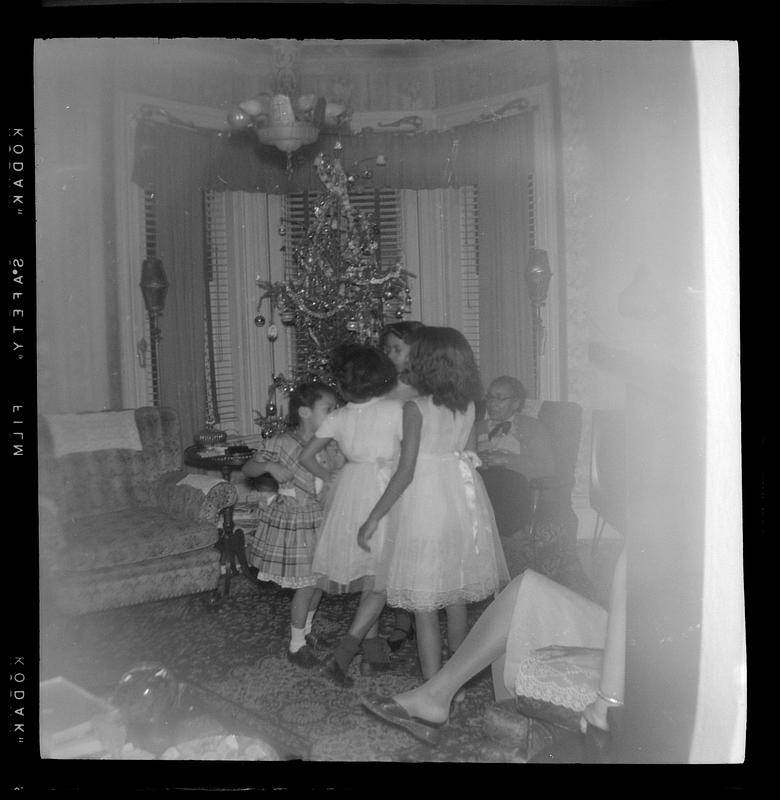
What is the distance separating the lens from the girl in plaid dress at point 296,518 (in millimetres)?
2816

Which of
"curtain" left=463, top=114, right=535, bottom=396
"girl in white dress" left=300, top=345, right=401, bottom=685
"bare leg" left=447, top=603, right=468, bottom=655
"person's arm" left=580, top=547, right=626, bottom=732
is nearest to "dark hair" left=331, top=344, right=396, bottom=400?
"girl in white dress" left=300, top=345, right=401, bottom=685

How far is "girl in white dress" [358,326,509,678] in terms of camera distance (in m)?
2.47

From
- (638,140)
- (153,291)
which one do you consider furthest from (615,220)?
(153,291)

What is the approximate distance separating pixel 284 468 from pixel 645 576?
161cm

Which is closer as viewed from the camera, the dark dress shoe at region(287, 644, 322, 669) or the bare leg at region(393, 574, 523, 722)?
the bare leg at region(393, 574, 523, 722)

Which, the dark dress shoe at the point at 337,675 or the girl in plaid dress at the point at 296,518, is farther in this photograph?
the girl in plaid dress at the point at 296,518

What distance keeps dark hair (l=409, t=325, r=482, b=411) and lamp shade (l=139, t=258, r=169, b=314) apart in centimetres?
188

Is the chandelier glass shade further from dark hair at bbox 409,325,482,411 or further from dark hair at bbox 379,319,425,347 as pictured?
dark hair at bbox 409,325,482,411

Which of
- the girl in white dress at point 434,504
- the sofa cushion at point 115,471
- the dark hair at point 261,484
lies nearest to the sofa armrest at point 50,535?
the sofa cushion at point 115,471

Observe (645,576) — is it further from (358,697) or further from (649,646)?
(358,697)

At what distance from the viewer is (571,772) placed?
195cm

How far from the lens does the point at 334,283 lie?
4039 millimetres

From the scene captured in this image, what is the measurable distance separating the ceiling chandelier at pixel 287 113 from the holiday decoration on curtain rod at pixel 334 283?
409mm

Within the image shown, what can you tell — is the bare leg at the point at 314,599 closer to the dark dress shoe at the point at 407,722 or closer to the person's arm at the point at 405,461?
the person's arm at the point at 405,461
